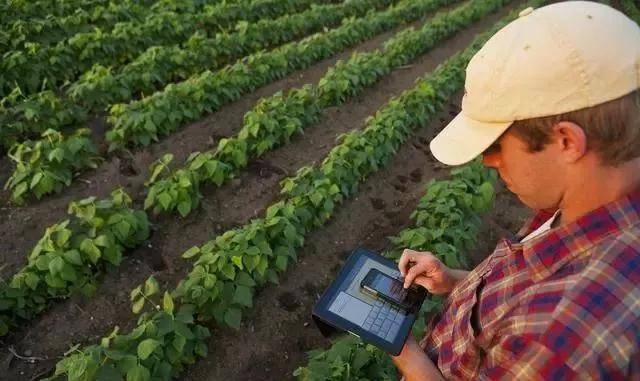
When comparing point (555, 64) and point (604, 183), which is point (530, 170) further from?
point (555, 64)

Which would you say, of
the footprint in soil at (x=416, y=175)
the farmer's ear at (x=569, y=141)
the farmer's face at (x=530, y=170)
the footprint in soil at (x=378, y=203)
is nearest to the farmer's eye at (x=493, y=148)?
the farmer's face at (x=530, y=170)

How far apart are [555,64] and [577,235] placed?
43cm

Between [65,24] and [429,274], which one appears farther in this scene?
[65,24]

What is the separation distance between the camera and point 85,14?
23.7 ft

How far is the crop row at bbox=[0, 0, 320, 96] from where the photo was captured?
18.9ft

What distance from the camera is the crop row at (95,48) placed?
5.77 meters

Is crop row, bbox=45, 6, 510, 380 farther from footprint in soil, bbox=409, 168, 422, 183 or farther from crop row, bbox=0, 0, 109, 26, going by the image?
crop row, bbox=0, 0, 109, 26

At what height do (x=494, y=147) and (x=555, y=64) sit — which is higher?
(x=555, y=64)

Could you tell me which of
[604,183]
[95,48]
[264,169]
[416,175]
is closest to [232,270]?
[264,169]

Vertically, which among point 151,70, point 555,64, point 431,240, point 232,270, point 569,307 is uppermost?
point 555,64

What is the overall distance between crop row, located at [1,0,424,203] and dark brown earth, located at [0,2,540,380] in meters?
0.16

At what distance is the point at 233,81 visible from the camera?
20.0 ft

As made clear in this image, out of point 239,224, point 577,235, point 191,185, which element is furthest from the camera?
point 239,224

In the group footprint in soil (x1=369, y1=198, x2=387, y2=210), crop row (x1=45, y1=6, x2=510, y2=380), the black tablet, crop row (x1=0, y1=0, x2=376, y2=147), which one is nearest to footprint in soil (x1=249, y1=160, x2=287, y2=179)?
crop row (x1=45, y1=6, x2=510, y2=380)
